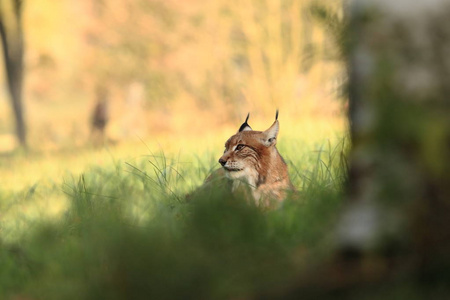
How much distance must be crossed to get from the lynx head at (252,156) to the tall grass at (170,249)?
357 mm

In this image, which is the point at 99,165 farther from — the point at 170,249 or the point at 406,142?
the point at 406,142

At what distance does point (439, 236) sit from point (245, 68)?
23113 millimetres

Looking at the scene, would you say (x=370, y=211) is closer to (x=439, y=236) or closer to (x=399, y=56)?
(x=439, y=236)

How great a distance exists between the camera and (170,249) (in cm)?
237

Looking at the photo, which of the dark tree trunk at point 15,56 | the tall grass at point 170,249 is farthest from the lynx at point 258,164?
the dark tree trunk at point 15,56

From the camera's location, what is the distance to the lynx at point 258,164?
14.6 feet

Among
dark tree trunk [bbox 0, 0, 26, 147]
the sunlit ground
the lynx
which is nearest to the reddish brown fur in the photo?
the lynx

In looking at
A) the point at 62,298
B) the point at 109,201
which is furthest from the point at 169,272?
the point at 109,201

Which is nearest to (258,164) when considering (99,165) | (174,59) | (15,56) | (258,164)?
(258,164)

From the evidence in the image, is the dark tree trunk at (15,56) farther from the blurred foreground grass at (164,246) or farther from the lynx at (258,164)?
the lynx at (258,164)

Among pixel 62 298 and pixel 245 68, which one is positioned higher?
pixel 245 68

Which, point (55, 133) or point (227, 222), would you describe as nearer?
point (227, 222)

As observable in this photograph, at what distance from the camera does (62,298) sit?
244cm

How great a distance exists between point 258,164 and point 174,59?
75.4 feet
